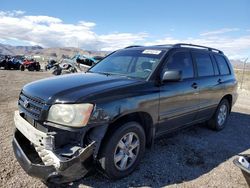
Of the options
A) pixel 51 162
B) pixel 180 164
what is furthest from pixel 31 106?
pixel 180 164

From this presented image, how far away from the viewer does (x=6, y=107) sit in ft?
23.9

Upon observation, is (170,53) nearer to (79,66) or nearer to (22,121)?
(22,121)

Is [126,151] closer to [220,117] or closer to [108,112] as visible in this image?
[108,112]

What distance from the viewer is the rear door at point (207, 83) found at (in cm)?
518

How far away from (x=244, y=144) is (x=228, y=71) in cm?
187

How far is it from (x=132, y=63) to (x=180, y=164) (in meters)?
1.88

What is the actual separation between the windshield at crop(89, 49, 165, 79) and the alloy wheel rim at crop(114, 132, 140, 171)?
3.23 ft

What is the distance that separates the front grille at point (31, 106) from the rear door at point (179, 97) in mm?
1811

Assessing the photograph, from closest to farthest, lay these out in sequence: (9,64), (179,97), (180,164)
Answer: (180,164) < (179,97) < (9,64)

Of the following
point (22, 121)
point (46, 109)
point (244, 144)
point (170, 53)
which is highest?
point (170, 53)

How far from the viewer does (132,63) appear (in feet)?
14.8

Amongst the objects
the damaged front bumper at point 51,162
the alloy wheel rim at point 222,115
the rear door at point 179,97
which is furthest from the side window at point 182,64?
the damaged front bumper at point 51,162

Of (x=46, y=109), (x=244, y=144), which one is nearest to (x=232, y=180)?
(x=244, y=144)

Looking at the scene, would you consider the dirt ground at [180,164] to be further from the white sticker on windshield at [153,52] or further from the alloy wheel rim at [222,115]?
the white sticker on windshield at [153,52]
